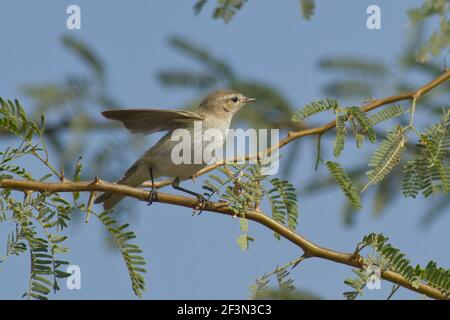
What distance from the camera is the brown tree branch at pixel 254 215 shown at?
12.1 ft

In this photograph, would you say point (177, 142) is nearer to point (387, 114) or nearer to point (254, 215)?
point (387, 114)

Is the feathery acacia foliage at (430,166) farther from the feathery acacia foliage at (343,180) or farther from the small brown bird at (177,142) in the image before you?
the small brown bird at (177,142)

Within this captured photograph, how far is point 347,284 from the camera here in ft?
12.0

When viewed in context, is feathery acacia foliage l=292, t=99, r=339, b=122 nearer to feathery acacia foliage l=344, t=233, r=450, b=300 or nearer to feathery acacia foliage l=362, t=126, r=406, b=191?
feathery acacia foliage l=362, t=126, r=406, b=191

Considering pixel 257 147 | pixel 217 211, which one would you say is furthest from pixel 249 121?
pixel 217 211

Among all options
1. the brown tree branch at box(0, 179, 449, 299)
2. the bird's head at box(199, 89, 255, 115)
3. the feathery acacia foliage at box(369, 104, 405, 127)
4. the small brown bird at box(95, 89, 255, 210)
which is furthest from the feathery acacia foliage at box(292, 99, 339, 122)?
the bird's head at box(199, 89, 255, 115)

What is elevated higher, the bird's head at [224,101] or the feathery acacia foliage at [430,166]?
the bird's head at [224,101]

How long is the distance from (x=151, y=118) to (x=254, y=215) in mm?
1573

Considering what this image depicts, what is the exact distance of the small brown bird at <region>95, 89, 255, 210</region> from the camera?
218 inches

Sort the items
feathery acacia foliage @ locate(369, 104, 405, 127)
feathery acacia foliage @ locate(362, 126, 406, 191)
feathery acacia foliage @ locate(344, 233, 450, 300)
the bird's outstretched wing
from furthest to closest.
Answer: the bird's outstretched wing, feathery acacia foliage @ locate(369, 104, 405, 127), feathery acacia foliage @ locate(362, 126, 406, 191), feathery acacia foliage @ locate(344, 233, 450, 300)

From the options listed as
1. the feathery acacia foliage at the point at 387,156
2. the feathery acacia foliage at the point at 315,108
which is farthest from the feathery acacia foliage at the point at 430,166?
the feathery acacia foliage at the point at 315,108

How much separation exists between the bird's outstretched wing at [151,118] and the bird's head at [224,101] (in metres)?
0.28

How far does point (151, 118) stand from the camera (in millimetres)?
5250
